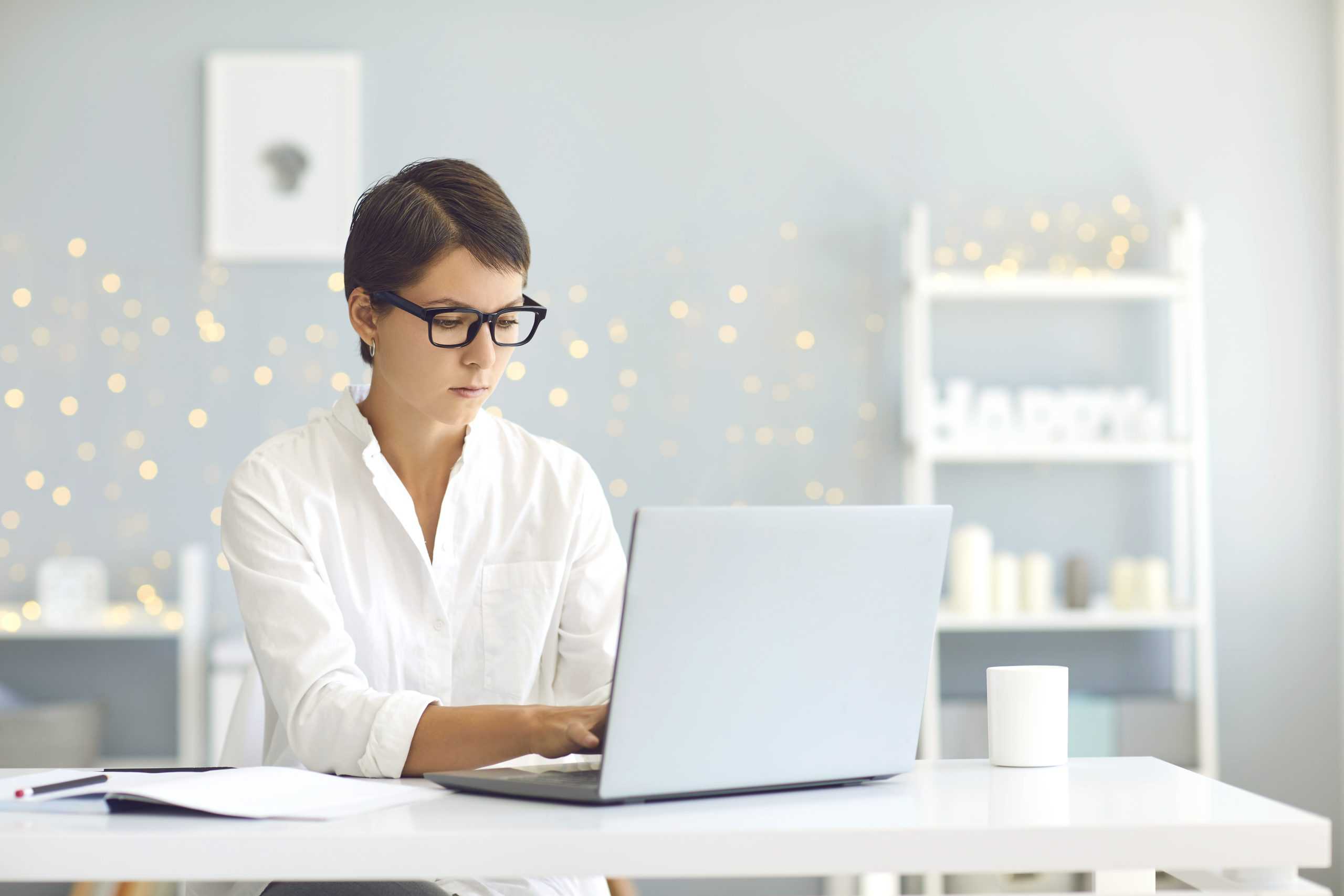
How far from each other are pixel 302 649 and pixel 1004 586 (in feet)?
6.55

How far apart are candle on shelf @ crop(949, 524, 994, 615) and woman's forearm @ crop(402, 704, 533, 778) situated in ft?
6.32

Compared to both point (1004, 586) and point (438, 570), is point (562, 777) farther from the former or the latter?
point (1004, 586)

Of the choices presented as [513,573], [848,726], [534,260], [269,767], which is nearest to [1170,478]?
[534,260]

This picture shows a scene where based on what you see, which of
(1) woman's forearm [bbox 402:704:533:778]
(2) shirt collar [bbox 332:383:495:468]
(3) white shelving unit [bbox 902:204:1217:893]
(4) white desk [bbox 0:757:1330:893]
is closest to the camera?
(4) white desk [bbox 0:757:1330:893]

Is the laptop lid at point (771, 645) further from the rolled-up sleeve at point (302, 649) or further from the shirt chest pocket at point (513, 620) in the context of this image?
the shirt chest pocket at point (513, 620)

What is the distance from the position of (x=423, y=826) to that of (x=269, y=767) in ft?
0.86

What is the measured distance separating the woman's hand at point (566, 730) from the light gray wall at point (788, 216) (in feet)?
6.57

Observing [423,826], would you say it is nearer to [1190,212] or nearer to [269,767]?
[269,767]

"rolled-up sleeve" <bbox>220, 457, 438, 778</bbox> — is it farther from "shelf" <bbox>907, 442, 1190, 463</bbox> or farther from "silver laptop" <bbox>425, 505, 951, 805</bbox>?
"shelf" <bbox>907, 442, 1190, 463</bbox>

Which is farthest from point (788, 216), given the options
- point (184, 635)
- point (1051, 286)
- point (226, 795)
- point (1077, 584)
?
point (226, 795)

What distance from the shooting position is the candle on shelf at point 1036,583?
2971 millimetres

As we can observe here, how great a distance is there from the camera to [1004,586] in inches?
117

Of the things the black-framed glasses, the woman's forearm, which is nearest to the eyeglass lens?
the black-framed glasses

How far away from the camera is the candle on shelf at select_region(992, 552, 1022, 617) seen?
2963mm
